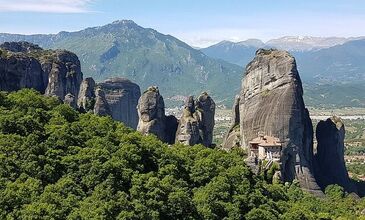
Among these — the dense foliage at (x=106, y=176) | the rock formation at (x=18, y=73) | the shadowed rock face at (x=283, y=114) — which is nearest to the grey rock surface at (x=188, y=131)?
the shadowed rock face at (x=283, y=114)

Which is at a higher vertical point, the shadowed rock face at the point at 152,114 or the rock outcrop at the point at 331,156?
the shadowed rock face at the point at 152,114

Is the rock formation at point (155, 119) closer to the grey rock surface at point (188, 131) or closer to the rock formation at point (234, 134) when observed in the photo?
the grey rock surface at point (188, 131)

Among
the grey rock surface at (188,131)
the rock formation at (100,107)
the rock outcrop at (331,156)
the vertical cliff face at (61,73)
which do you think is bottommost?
the rock outcrop at (331,156)

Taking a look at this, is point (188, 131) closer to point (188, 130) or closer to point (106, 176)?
point (188, 130)

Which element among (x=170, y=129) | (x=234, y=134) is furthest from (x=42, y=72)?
(x=234, y=134)

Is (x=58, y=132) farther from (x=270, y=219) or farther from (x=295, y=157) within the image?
(x=295, y=157)

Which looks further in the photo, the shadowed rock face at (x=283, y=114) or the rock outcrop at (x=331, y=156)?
the rock outcrop at (x=331, y=156)

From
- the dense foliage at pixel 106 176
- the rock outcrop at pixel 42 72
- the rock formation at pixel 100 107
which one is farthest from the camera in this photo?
the rock formation at pixel 100 107
